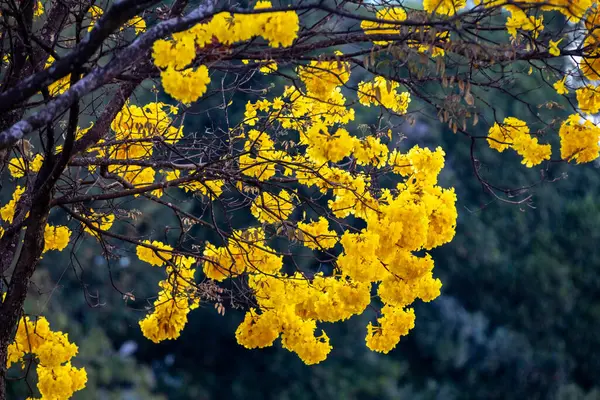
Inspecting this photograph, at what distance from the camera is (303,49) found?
14.3 feet

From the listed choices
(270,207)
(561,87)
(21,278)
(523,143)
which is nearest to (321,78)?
(561,87)

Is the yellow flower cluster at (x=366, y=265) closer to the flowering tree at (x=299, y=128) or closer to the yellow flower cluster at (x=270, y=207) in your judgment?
the flowering tree at (x=299, y=128)

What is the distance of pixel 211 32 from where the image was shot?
388cm

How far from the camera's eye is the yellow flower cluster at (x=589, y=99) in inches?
189

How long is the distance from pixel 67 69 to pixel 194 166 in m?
1.64

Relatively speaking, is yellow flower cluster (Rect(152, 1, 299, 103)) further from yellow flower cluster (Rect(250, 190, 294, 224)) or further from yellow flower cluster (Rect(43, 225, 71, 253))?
yellow flower cluster (Rect(43, 225, 71, 253))

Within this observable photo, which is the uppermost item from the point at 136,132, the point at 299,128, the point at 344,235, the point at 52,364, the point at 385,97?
the point at 136,132

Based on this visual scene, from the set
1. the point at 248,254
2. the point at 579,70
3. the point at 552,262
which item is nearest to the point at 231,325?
the point at 552,262

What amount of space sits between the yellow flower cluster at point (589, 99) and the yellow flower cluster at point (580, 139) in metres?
0.06

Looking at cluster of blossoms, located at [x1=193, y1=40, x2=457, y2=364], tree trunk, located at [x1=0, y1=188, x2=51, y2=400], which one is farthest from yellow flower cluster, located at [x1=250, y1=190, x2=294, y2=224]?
tree trunk, located at [x1=0, y1=188, x2=51, y2=400]

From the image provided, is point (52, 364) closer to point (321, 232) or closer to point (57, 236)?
point (57, 236)

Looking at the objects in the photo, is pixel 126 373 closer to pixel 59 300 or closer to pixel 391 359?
pixel 59 300

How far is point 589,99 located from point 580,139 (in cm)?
21

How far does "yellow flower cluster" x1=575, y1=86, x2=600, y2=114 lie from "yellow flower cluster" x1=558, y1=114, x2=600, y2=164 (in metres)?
0.06
